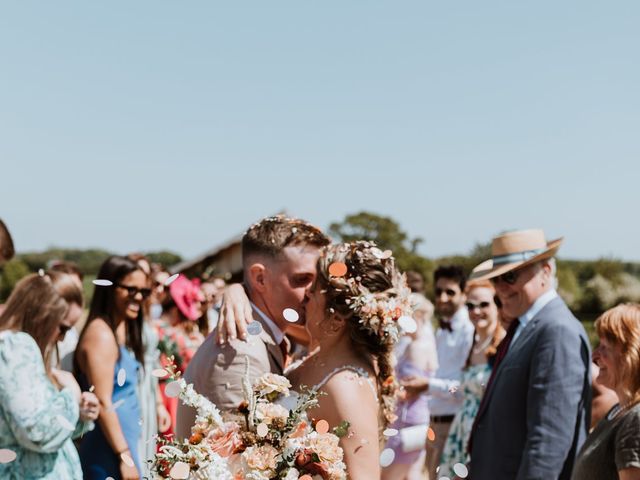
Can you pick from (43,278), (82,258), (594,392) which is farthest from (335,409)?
(82,258)

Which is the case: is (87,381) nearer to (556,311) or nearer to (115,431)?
(115,431)

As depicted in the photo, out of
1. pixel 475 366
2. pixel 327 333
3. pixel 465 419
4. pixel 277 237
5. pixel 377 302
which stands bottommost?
pixel 465 419

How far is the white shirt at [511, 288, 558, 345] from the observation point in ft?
12.9

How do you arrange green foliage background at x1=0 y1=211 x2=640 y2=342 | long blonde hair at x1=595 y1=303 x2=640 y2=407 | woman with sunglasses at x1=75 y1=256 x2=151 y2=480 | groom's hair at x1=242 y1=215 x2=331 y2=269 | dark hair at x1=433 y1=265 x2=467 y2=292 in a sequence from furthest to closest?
green foliage background at x1=0 y1=211 x2=640 y2=342 < dark hair at x1=433 y1=265 x2=467 y2=292 < woman with sunglasses at x1=75 y1=256 x2=151 y2=480 < long blonde hair at x1=595 y1=303 x2=640 y2=407 < groom's hair at x1=242 y1=215 x2=331 y2=269

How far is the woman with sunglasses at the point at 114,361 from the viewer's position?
182 inches

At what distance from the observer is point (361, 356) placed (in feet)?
8.99

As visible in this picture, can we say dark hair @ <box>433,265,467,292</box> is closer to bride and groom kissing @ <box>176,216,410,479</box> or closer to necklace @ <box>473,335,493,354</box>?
necklace @ <box>473,335,493,354</box>

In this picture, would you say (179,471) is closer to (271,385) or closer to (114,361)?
(271,385)

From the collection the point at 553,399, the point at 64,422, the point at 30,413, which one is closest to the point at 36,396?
the point at 30,413

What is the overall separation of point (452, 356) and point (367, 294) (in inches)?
181

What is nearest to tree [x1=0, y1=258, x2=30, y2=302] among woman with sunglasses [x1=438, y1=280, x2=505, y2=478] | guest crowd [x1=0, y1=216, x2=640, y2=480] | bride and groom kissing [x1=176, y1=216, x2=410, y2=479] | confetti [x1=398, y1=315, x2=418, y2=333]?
guest crowd [x1=0, y1=216, x2=640, y2=480]

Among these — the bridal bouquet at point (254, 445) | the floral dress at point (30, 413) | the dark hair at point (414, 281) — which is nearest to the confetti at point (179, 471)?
the bridal bouquet at point (254, 445)

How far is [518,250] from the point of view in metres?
4.20

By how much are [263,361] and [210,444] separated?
690 mm
